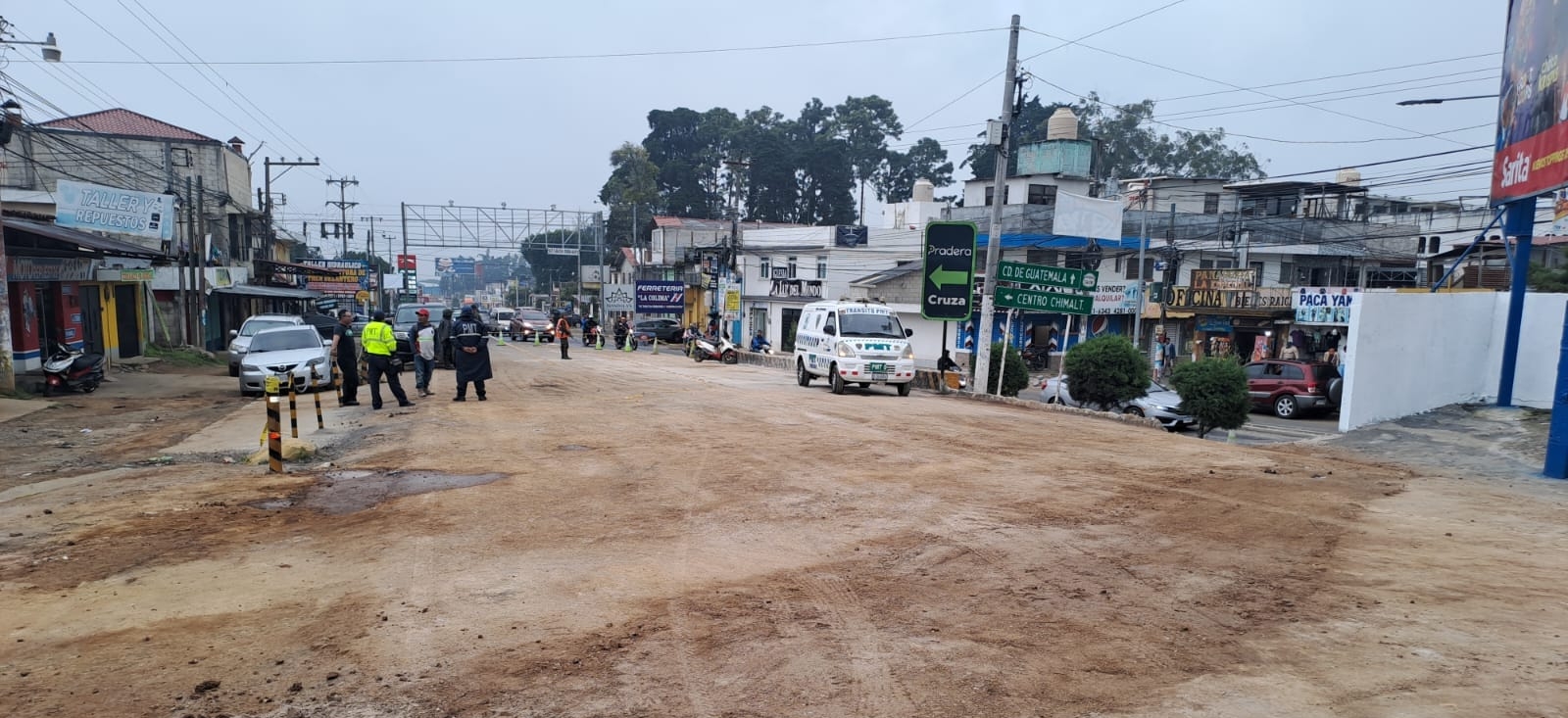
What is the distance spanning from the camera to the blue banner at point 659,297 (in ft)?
156

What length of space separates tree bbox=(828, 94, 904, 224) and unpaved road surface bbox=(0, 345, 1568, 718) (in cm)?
7086

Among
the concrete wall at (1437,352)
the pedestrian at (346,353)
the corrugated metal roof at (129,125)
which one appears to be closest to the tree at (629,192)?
the corrugated metal roof at (129,125)

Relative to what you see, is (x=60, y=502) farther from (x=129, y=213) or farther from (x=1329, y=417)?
(x=1329, y=417)

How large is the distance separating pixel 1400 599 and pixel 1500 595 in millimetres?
687

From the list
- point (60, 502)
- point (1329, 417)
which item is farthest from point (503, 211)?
point (60, 502)

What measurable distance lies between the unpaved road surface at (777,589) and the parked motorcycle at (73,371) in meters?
9.55

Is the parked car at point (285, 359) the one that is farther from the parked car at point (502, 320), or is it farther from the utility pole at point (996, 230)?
the parked car at point (502, 320)

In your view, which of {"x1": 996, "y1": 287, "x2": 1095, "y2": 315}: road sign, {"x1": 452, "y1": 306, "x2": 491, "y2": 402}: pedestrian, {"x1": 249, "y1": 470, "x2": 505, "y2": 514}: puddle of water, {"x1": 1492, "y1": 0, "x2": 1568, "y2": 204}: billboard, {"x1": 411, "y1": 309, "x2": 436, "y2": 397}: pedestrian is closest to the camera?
{"x1": 249, "y1": 470, "x2": 505, "y2": 514}: puddle of water

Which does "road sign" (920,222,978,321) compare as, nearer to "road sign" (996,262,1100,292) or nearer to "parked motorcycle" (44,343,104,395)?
"road sign" (996,262,1100,292)

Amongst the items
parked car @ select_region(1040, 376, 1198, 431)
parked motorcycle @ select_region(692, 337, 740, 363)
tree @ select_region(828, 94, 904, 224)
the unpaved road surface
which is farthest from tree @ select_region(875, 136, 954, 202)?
the unpaved road surface

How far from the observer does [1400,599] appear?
5.46 m

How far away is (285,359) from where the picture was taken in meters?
18.4

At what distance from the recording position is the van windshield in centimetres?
→ 1952

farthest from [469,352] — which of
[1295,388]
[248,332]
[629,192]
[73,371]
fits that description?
[629,192]
